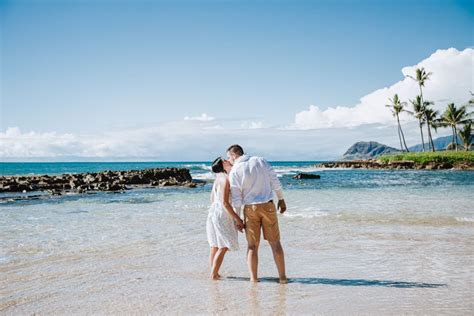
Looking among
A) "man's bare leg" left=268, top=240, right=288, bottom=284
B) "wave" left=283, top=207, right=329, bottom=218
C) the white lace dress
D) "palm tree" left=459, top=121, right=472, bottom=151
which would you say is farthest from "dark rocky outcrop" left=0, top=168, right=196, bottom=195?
"palm tree" left=459, top=121, right=472, bottom=151

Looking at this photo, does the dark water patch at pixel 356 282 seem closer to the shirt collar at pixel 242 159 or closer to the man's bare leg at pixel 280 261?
the man's bare leg at pixel 280 261

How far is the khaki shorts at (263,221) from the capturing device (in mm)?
6168

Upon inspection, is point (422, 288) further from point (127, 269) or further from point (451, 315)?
point (127, 269)

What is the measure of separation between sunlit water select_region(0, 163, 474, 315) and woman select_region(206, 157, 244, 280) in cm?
38

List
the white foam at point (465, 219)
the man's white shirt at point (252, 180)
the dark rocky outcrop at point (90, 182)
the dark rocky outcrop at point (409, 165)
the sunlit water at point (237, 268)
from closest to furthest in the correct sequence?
the sunlit water at point (237, 268), the man's white shirt at point (252, 180), the white foam at point (465, 219), the dark rocky outcrop at point (90, 182), the dark rocky outcrop at point (409, 165)

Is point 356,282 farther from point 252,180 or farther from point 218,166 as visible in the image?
point 218,166

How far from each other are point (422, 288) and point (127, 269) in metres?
4.43

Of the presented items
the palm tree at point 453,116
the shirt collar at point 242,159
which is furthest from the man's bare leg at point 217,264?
the palm tree at point 453,116

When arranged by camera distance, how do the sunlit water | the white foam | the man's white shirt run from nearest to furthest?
the sunlit water < the man's white shirt < the white foam

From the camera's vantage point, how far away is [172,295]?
5582 mm

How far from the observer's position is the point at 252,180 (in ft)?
20.1

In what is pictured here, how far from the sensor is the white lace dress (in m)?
6.36

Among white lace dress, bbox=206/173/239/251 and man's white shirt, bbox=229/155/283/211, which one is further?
white lace dress, bbox=206/173/239/251

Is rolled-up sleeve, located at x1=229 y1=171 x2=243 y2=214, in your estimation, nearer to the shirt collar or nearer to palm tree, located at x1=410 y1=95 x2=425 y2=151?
the shirt collar
